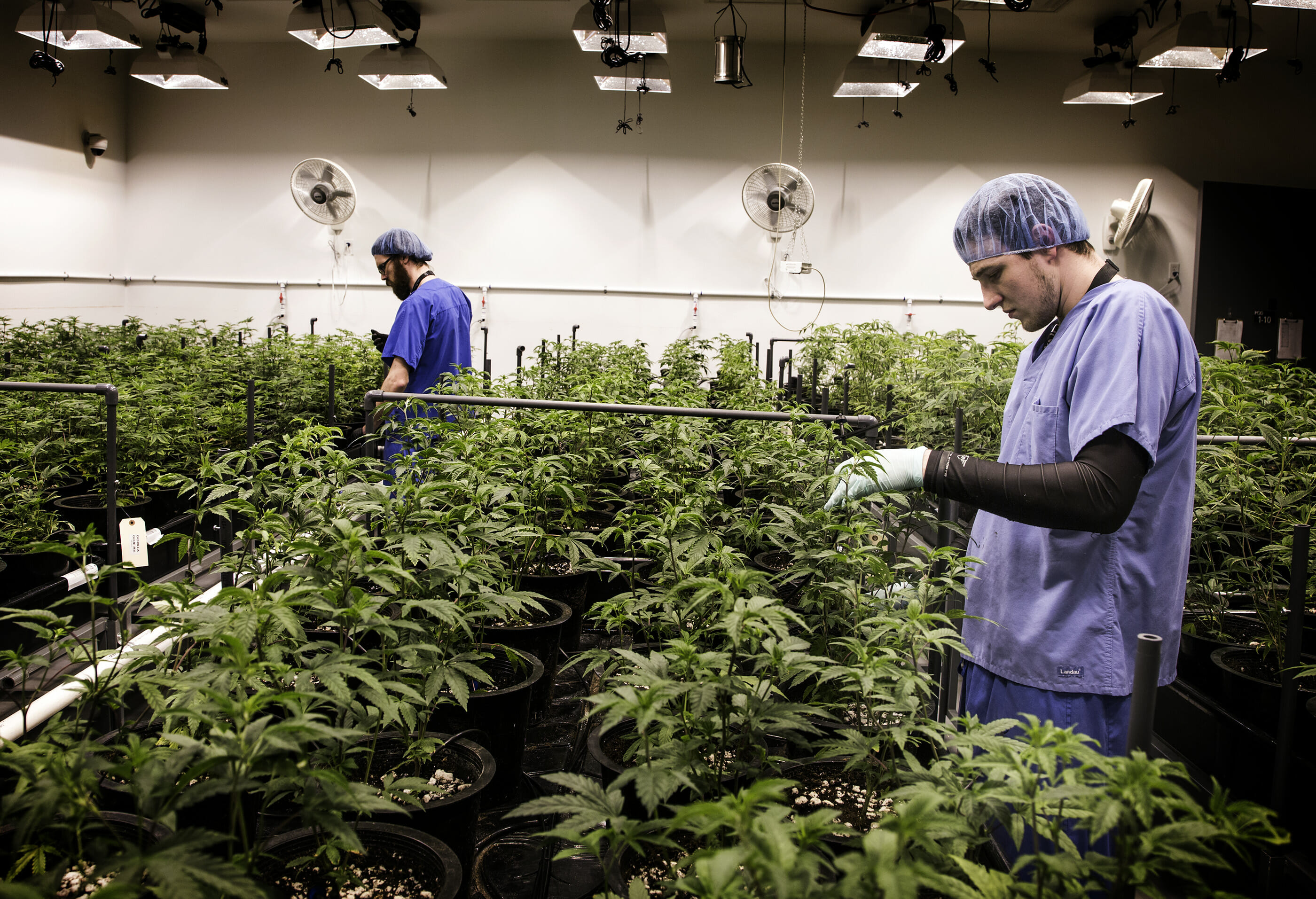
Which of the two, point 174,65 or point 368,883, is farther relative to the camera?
point 174,65

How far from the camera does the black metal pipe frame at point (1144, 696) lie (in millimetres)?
918

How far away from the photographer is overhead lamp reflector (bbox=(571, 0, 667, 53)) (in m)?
5.59

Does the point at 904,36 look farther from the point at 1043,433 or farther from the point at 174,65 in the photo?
the point at 174,65

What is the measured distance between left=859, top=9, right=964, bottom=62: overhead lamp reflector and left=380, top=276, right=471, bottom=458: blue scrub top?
3.38 m

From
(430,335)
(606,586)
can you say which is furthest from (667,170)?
(606,586)

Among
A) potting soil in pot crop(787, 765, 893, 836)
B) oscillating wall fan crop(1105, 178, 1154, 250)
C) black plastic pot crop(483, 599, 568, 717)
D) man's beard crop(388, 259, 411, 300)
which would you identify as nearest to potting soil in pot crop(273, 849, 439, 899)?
potting soil in pot crop(787, 765, 893, 836)

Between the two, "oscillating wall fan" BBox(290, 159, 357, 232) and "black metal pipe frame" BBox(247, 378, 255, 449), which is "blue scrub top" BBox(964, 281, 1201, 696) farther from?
"oscillating wall fan" BBox(290, 159, 357, 232)

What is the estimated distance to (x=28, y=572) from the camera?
3.04 m

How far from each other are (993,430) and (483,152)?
7250mm

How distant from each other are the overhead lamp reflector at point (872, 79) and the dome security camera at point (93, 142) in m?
7.69

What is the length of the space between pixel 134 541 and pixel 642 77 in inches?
222

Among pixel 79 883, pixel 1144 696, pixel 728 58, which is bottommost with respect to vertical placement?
pixel 79 883

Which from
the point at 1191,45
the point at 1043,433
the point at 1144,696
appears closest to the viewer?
the point at 1144,696

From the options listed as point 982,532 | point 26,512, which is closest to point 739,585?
point 982,532
